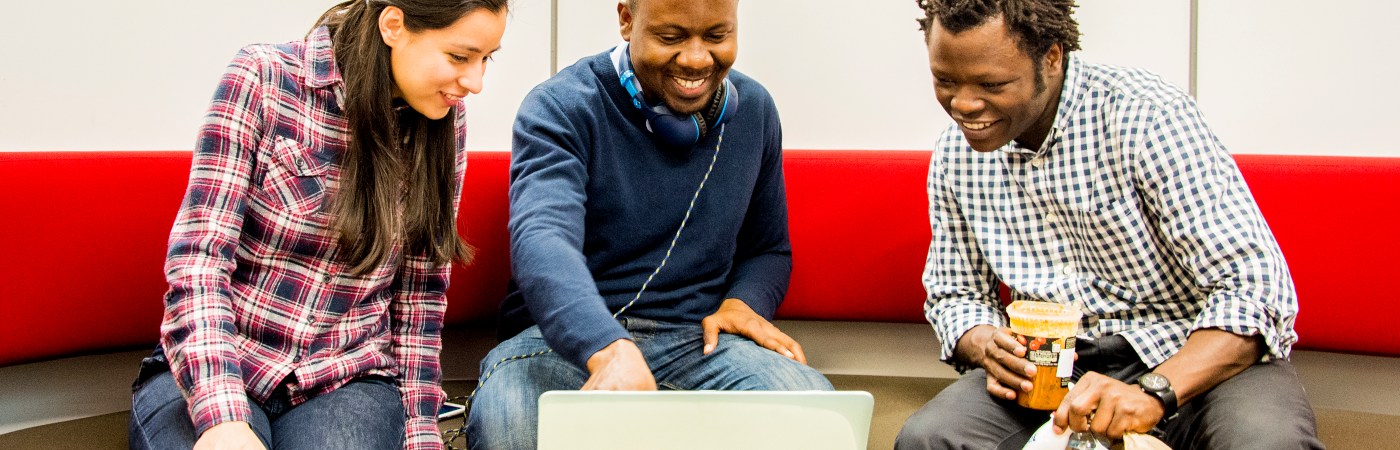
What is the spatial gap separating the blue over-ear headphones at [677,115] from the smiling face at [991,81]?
36 cm

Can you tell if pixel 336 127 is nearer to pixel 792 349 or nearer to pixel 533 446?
pixel 533 446

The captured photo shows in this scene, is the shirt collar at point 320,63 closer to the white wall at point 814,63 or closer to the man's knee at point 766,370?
the man's knee at point 766,370

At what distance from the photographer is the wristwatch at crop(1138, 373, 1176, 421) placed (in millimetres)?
1567

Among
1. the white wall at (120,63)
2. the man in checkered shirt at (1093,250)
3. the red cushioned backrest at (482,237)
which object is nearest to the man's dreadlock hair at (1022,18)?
the man in checkered shirt at (1093,250)

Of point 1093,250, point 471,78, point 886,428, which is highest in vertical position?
point 471,78

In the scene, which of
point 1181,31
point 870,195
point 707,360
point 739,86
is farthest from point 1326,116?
point 707,360

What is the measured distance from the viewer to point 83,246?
201cm

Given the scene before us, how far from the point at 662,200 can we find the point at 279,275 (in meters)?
0.63

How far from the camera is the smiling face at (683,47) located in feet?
5.97

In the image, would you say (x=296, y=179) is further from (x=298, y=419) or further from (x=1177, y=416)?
(x=1177, y=416)

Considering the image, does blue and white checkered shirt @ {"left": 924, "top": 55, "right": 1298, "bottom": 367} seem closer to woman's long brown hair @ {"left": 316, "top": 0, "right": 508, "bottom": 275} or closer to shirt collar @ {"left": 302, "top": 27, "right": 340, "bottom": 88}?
woman's long brown hair @ {"left": 316, "top": 0, "right": 508, "bottom": 275}

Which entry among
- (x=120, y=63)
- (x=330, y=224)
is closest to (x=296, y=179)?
(x=330, y=224)

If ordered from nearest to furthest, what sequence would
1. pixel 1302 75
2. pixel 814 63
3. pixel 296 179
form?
pixel 296 179 → pixel 1302 75 → pixel 814 63

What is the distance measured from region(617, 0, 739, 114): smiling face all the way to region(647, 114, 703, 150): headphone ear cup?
2 cm
